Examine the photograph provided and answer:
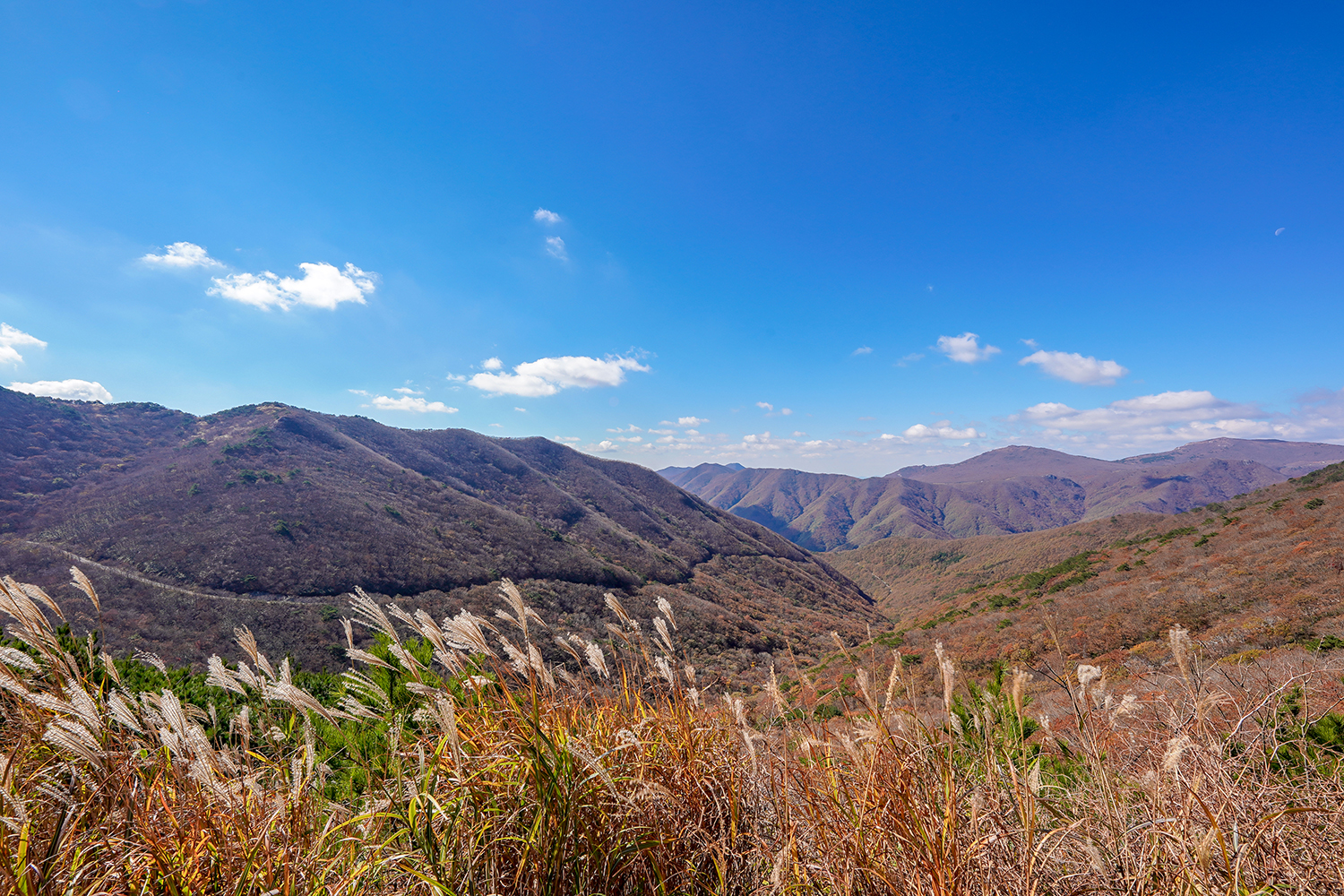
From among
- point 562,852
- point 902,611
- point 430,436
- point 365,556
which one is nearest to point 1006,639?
point 562,852

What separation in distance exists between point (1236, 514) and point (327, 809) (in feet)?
174

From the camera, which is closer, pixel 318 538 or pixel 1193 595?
pixel 1193 595

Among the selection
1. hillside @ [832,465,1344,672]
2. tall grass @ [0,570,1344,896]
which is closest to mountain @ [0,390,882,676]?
hillside @ [832,465,1344,672]

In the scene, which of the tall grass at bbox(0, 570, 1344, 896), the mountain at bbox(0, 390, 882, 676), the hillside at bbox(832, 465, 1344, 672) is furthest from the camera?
the mountain at bbox(0, 390, 882, 676)

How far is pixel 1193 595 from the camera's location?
18.6 m

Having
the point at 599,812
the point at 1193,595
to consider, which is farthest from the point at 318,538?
the point at 1193,595

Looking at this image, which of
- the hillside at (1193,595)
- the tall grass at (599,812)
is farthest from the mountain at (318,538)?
the tall grass at (599,812)

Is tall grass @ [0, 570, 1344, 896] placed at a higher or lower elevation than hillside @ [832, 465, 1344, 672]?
higher

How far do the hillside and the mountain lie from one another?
13.3 m

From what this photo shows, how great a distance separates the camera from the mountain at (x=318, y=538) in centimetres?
2881

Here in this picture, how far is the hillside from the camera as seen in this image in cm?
1305

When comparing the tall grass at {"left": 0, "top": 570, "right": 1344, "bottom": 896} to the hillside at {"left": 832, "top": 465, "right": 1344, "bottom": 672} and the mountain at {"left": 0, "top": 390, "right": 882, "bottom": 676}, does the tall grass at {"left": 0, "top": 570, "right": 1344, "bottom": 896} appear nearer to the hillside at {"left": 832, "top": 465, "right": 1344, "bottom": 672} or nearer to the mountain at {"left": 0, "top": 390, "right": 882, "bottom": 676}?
the hillside at {"left": 832, "top": 465, "right": 1344, "bottom": 672}

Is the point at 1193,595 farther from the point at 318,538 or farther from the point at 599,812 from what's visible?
the point at 318,538

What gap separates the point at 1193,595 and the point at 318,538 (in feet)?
167
